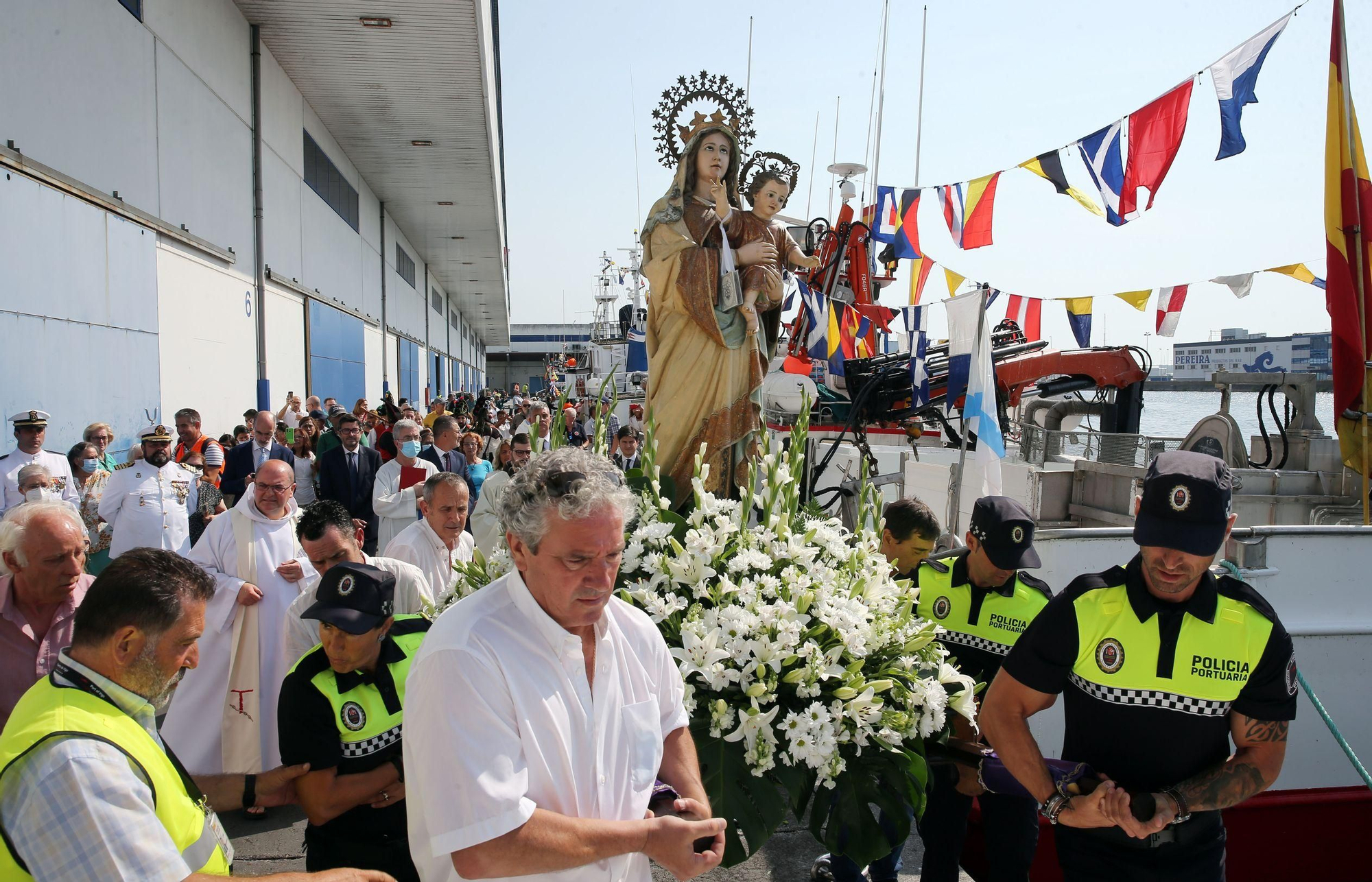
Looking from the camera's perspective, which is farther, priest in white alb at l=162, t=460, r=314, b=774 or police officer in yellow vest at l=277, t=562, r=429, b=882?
priest in white alb at l=162, t=460, r=314, b=774

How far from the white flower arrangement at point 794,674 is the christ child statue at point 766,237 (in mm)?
1703

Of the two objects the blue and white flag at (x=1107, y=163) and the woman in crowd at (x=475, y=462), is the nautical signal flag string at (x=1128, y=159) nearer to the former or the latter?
the blue and white flag at (x=1107, y=163)

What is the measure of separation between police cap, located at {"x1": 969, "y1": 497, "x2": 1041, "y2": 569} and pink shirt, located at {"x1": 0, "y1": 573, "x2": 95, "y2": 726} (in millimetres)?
3095

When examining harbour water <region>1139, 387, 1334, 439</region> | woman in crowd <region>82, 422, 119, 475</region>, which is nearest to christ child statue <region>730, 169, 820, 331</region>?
woman in crowd <region>82, 422, 119, 475</region>

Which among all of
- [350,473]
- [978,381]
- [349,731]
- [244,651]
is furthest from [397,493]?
[349,731]

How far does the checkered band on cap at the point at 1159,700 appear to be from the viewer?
2.41m

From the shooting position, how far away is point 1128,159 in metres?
7.78

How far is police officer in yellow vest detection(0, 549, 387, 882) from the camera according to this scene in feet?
5.36

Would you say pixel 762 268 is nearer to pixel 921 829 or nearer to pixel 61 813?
pixel 921 829

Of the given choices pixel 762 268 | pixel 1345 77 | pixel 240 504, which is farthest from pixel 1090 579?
pixel 1345 77

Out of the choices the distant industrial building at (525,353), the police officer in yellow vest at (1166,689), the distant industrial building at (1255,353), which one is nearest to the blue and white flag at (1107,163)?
the police officer in yellow vest at (1166,689)

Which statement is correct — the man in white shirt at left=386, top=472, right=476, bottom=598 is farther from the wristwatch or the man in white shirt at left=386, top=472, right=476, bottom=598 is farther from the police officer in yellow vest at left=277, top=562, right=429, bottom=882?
the wristwatch

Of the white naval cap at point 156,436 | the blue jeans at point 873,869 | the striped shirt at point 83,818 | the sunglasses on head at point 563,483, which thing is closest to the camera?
the striped shirt at point 83,818

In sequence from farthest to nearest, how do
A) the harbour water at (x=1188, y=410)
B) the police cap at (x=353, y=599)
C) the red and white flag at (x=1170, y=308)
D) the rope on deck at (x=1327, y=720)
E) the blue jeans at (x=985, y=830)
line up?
the harbour water at (x=1188, y=410) → the red and white flag at (x=1170, y=308) → the blue jeans at (x=985, y=830) → the rope on deck at (x=1327, y=720) → the police cap at (x=353, y=599)
